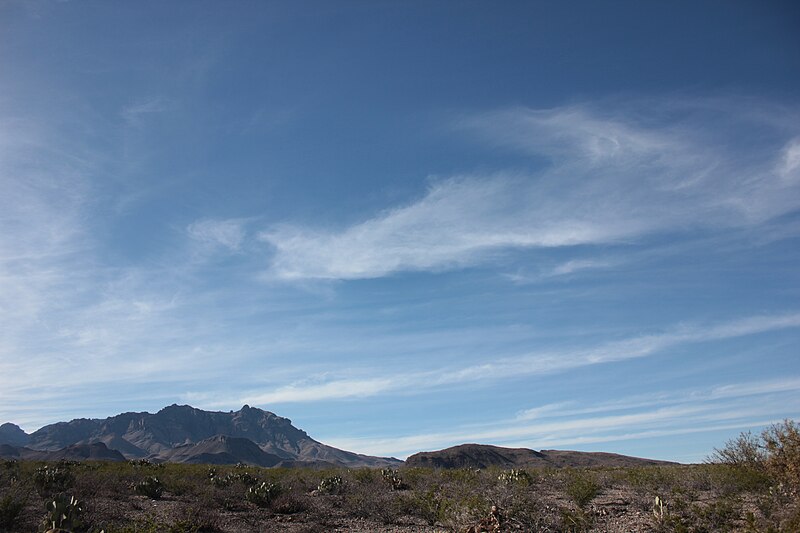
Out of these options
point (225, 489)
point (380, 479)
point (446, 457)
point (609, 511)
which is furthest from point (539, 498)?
point (446, 457)

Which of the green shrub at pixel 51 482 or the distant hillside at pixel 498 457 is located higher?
the distant hillside at pixel 498 457

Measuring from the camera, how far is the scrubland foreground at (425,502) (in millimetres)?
15078

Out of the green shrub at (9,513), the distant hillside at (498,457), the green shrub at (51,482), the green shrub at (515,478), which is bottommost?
the green shrub at (9,513)

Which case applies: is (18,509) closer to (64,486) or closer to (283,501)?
(64,486)

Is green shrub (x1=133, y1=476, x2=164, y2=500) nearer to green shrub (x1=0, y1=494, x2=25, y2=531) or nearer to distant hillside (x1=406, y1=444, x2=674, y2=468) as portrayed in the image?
green shrub (x1=0, y1=494, x2=25, y2=531)

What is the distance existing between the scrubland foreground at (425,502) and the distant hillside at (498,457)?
315 ft

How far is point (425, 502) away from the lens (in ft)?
63.7

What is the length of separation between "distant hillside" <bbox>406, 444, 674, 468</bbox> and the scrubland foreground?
315 ft

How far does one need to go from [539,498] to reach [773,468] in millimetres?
8915

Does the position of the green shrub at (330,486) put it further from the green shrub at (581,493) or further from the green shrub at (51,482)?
the green shrub at (581,493)

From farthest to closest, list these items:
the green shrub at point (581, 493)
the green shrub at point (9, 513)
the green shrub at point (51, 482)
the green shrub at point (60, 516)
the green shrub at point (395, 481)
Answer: the green shrub at point (395, 481) → the green shrub at point (581, 493) → the green shrub at point (51, 482) → the green shrub at point (9, 513) → the green shrub at point (60, 516)

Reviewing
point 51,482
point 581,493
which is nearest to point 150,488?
point 51,482

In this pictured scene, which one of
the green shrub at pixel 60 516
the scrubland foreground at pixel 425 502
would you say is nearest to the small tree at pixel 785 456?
the scrubland foreground at pixel 425 502

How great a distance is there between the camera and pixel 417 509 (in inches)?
→ 775
